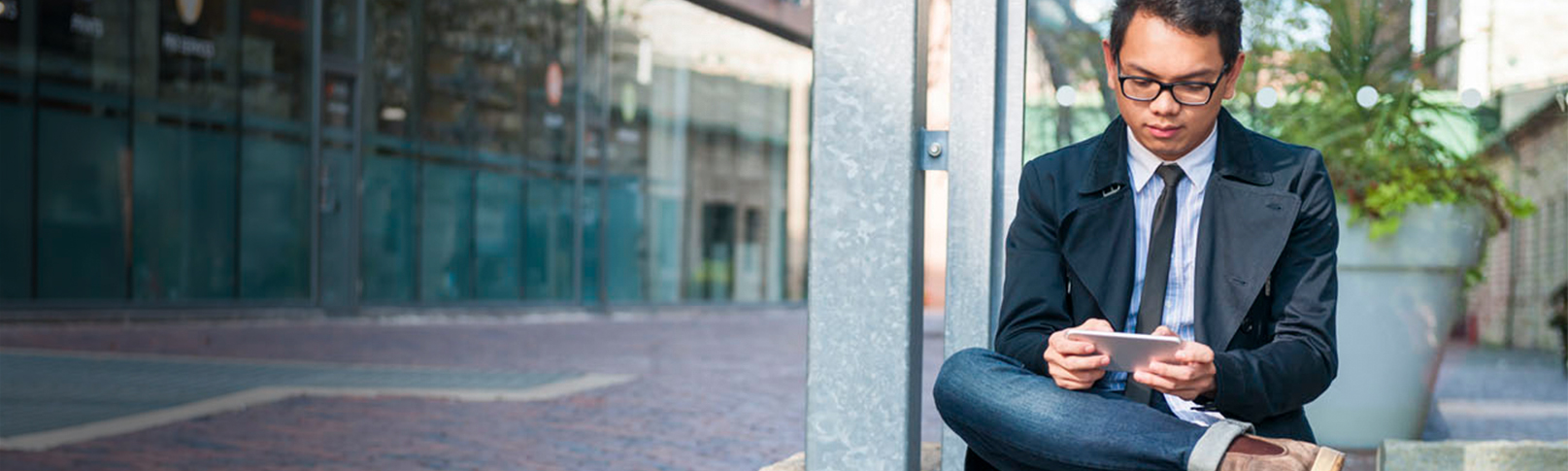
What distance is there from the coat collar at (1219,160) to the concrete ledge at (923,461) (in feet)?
2.42

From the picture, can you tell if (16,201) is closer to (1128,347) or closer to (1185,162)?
(1185,162)

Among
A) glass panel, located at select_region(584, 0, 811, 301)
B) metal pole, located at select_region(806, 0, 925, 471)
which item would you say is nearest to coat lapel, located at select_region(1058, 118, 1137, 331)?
metal pole, located at select_region(806, 0, 925, 471)

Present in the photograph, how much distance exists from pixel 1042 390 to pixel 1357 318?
2.92 m

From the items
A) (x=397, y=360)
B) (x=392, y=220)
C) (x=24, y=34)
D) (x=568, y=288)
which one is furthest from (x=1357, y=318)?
(x=568, y=288)

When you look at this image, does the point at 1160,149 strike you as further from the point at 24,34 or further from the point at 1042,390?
the point at 24,34

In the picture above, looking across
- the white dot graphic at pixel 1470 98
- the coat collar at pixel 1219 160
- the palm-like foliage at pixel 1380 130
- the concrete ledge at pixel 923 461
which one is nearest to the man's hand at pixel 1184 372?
the coat collar at pixel 1219 160

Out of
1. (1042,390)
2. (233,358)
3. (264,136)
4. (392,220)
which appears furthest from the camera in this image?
(392,220)

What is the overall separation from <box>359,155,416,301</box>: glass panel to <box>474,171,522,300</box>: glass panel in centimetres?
Answer: 144

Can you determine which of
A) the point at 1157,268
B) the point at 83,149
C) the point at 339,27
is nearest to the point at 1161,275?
the point at 1157,268

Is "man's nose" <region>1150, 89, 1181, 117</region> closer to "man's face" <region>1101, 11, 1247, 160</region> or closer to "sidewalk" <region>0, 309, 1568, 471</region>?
"man's face" <region>1101, 11, 1247, 160</region>

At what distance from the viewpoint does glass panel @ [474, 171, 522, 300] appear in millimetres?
19578

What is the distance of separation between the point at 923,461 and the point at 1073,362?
1.13 meters

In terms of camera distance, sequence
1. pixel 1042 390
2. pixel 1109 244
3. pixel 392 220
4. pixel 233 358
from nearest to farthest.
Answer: pixel 1042 390 < pixel 1109 244 < pixel 233 358 < pixel 392 220

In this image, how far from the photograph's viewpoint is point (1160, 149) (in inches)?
80.7
